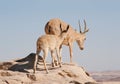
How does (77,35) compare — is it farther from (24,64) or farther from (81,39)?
(24,64)

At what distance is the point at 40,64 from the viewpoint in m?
24.2

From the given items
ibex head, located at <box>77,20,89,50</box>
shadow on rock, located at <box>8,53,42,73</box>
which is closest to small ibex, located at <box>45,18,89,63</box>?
ibex head, located at <box>77,20,89,50</box>

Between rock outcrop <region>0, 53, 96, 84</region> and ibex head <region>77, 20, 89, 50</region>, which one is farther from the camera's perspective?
ibex head <region>77, 20, 89, 50</region>

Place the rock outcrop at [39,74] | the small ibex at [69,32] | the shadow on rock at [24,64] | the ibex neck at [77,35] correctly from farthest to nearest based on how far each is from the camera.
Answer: the ibex neck at [77,35] < the small ibex at [69,32] < the shadow on rock at [24,64] < the rock outcrop at [39,74]

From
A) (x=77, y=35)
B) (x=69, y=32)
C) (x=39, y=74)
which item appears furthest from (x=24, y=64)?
(x=77, y=35)

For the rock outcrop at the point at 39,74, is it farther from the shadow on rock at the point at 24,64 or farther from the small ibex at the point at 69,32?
the small ibex at the point at 69,32

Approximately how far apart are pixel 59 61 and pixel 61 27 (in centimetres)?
322

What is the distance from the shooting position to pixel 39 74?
2114cm

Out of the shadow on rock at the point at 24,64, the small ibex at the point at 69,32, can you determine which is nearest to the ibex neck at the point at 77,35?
the small ibex at the point at 69,32

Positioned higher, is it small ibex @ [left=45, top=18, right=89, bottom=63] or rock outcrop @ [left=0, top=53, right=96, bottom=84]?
small ibex @ [left=45, top=18, right=89, bottom=63]

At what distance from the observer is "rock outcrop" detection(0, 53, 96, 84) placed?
20.3 metres

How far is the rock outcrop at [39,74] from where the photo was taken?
20.3 meters

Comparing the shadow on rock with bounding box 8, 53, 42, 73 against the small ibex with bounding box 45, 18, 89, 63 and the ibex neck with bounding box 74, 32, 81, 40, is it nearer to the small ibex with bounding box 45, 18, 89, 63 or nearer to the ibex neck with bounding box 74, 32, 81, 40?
the small ibex with bounding box 45, 18, 89, 63

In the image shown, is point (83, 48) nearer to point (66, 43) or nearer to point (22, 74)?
point (66, 43)
